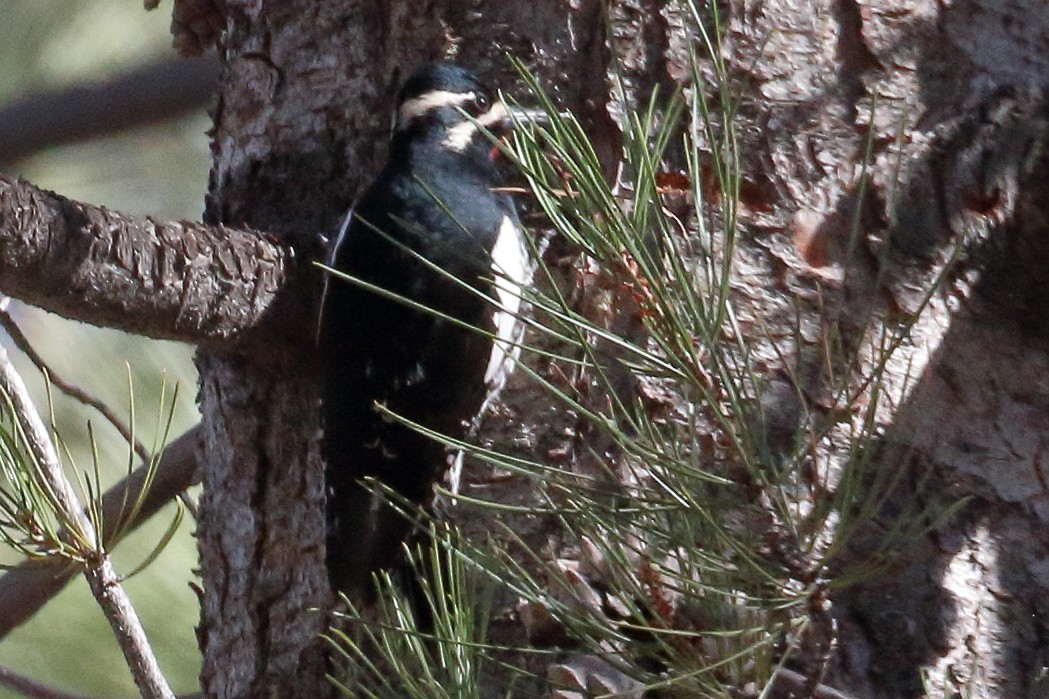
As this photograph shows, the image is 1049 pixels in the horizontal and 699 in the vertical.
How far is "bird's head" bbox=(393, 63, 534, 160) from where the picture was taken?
5.85 feet

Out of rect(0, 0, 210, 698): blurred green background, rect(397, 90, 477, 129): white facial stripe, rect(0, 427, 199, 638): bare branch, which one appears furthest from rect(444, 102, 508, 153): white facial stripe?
rect(0, 0, 210, 698): blurred green background

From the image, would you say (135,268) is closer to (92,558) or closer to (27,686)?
(92,558)

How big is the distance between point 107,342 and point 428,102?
1.78 metres

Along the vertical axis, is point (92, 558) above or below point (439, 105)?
below

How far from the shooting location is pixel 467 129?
2160 mm

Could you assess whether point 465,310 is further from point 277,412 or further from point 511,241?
point 277,412

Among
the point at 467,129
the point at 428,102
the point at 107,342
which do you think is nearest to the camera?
the point at 428,102

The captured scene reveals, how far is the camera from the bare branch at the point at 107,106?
2998mm

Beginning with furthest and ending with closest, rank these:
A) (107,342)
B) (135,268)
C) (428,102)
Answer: (107,342) → (428,102) → (135,268)

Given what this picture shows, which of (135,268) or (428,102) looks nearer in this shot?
(135,268)

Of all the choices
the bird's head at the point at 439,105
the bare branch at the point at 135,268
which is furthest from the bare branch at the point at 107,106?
the bare branch at the point at 135,268

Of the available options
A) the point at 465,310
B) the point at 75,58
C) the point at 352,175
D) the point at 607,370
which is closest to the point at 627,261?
the point at 607,370

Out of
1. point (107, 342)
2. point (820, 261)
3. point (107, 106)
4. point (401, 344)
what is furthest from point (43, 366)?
point (107, 342)

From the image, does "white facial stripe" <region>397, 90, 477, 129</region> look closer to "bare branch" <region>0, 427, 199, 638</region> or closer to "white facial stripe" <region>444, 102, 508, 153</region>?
"white facial stripe" <region>444, 102, 508, 153</region>
